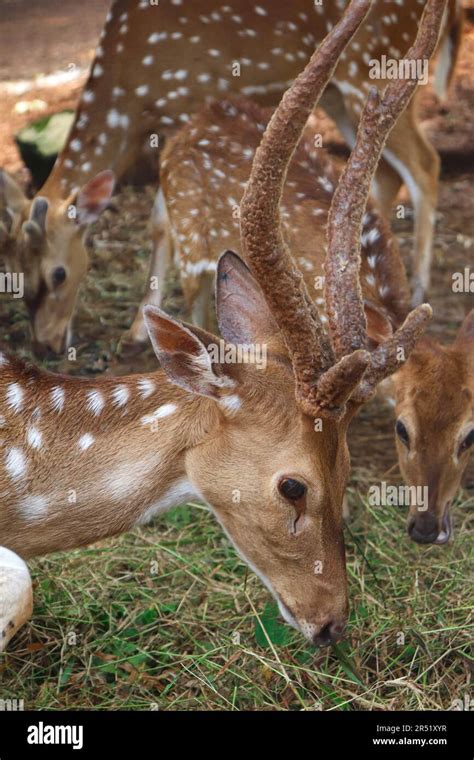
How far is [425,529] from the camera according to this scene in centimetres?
457

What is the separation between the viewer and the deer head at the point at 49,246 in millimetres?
5551

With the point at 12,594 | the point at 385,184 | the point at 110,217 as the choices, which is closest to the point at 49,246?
the point at 385,184

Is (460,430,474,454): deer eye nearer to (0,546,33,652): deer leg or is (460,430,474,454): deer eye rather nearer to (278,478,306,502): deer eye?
(278,478,306,502): deer eye

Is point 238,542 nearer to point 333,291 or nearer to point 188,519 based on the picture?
point 333,291

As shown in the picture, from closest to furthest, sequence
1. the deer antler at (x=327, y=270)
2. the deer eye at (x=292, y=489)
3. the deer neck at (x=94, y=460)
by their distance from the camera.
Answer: the deer antler at (x=327, y=270)
the deer eye at (x=292, y=489)
the deer neck at (x=94, y=460)

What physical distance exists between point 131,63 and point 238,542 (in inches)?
117

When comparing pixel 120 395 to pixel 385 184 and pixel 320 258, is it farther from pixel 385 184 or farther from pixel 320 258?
pixel 385 184

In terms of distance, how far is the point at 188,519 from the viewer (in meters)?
5.07

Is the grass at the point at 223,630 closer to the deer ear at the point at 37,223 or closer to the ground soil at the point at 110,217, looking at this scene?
the ground soil at the point at 110,217

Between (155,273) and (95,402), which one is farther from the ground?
(155,273)

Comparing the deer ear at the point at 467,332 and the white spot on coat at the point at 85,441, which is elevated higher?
the deer ear at the point at 467,332

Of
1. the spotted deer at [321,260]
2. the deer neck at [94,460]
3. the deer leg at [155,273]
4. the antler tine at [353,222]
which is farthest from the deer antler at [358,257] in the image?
the deer leg at [155,273]

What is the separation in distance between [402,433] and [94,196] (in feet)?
6.31

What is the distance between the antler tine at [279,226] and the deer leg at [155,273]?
8.87 ft
